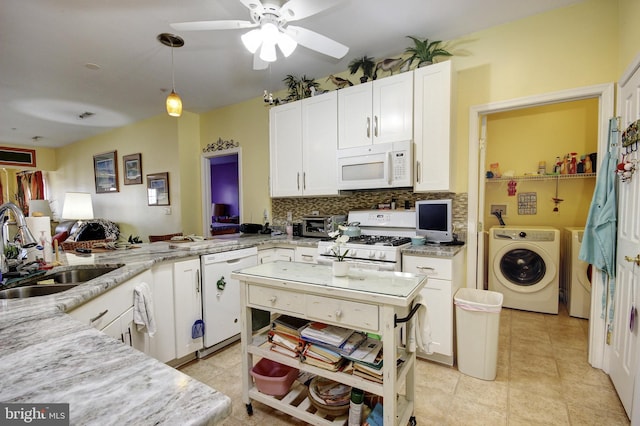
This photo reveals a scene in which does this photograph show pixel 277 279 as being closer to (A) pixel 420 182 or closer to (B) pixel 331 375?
(B) pixel 331 375

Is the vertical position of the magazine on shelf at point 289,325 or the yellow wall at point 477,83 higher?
the yellow wall at point 477,83

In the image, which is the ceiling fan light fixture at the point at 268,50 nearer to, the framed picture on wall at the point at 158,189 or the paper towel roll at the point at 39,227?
the paper towel roll at the point at 39,227

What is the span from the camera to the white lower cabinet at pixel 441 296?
7.18 feet

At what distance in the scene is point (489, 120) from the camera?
12.9ft

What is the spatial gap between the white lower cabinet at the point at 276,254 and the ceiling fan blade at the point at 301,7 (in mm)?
2035

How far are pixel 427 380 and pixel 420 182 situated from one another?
1554 millimetres

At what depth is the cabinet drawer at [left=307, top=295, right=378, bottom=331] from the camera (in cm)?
132

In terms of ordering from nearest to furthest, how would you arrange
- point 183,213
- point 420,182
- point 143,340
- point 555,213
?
point 143,340 < point 420,182 < point 555,213 < point 183,213

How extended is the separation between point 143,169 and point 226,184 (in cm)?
254

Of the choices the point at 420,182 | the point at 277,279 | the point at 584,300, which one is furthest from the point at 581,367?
the point at 277,279

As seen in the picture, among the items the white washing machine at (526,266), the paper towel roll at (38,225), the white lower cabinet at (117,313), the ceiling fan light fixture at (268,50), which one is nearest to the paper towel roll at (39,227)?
the paper towel roll at (38,225)

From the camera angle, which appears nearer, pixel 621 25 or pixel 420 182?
pixel 621 25

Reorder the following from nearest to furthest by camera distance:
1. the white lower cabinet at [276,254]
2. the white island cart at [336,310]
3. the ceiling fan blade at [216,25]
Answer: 1. the white island cart at [336,310]
2. the ceiling fan blade at [216,25]
3. the white lower cabinet at [276,254]

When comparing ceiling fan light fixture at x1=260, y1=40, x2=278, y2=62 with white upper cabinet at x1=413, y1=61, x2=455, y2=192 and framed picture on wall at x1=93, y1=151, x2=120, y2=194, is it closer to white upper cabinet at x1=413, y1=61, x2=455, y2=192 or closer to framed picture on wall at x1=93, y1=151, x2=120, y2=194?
white upper cabinet at x1=413, y1=61, x2=455, y2=192
